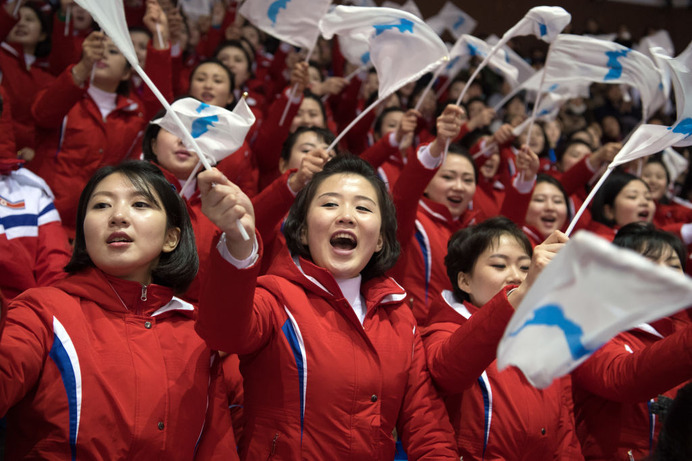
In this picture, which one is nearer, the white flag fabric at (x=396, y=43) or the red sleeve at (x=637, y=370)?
the red sleeve at (x=637, y=370)

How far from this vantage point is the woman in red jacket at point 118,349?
158cm

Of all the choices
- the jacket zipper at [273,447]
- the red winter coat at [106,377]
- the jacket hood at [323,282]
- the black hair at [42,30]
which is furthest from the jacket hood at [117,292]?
the black hair at [42,30]

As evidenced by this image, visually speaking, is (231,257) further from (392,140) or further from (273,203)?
(392,140)

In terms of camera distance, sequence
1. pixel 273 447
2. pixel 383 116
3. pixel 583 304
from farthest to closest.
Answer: pixel 383 116
pixel 273 447
pixel 583 304

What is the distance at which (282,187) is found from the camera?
2.68m

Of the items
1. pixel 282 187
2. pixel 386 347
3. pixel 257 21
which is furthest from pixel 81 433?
pixel 257 21

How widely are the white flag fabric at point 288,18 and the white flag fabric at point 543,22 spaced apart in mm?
1123

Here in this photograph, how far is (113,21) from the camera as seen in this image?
67.1 inches

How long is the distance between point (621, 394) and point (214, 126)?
1600mm

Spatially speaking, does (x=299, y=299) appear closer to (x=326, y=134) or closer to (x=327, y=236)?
(x=327, y=236)

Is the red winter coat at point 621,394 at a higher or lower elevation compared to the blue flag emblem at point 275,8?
lower

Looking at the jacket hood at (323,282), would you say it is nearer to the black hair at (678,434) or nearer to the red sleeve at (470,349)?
the red sleeve at (470,349)

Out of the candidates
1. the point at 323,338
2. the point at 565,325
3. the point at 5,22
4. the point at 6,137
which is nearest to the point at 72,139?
the point at 6,137

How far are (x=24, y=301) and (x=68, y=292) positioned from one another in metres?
0.12
